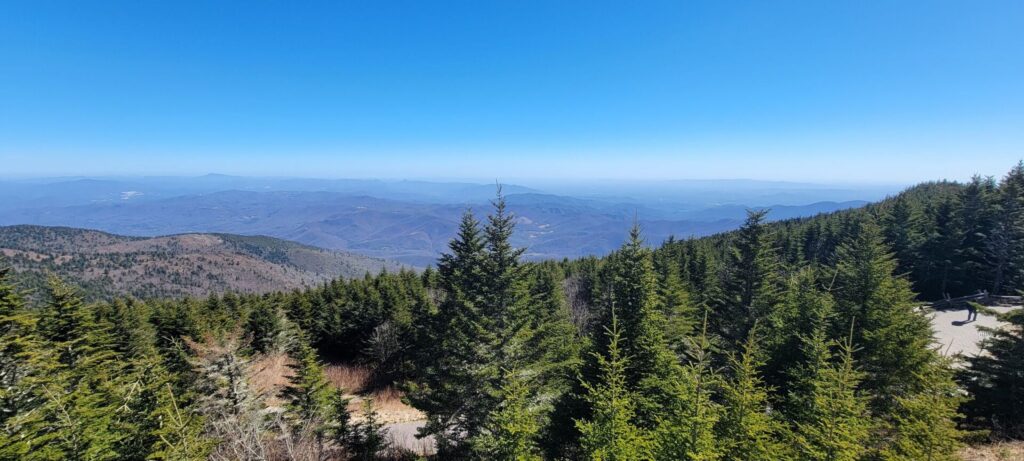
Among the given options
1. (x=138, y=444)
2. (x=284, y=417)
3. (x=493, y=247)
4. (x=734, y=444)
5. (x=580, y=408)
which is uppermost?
(x=493, y=247)

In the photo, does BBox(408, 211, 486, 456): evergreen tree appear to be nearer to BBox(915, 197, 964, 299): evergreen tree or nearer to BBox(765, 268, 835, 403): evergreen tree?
BBox(765, 268, 835, 403): evergreen tree

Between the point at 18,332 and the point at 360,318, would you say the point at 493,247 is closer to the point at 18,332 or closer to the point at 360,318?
the point at 18,332

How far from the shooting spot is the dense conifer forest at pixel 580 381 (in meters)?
8.80

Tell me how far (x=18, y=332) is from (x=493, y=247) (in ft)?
46.6

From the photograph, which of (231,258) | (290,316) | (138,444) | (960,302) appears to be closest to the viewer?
(138,444)

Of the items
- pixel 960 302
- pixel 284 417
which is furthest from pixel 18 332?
pixel 960 302

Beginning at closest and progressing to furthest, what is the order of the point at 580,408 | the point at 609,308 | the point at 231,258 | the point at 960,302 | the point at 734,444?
the point at 734,444
the point at 580,408
the point at 609,308
the point at 960,302
the point at 231,258

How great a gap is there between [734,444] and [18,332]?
60.8ft

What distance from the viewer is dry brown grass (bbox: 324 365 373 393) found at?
3288cm

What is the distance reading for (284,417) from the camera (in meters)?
16.0

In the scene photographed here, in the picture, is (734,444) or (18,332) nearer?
(734,444)

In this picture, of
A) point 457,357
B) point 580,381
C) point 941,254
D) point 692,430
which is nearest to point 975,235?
point 941,254

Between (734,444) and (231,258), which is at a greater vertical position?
(734,444)

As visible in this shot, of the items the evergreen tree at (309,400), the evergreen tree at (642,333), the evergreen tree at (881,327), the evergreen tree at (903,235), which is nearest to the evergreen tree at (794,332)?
the evergreen tree at (881,327)
